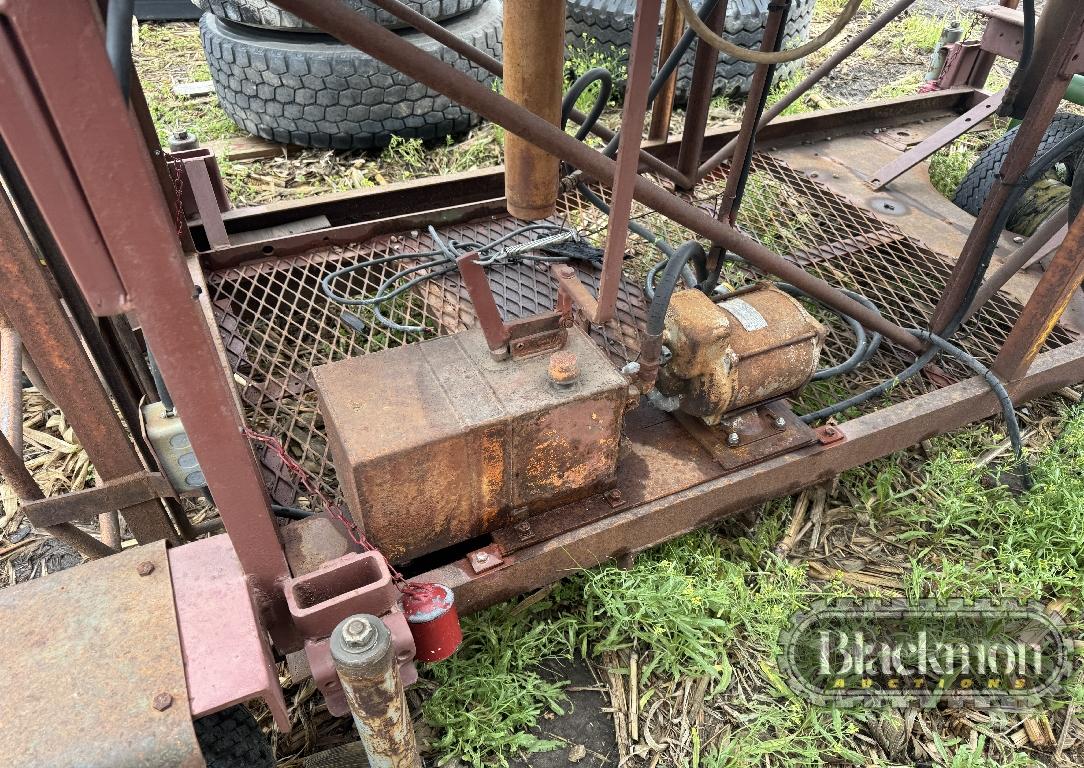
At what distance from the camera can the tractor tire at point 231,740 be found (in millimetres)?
1570

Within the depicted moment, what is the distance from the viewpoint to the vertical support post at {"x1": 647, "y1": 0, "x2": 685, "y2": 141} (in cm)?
356

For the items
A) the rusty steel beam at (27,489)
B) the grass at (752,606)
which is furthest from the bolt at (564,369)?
the rusty steel beam at (27,489)

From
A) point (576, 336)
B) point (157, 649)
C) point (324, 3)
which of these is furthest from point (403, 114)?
point (157, 649)

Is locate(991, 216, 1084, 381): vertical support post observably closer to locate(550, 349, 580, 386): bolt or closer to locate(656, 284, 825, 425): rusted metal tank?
locate(656, 284, 825, 425): rusted metal tank

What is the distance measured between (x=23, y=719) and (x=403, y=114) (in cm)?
395

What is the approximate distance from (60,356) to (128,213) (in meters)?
0.83

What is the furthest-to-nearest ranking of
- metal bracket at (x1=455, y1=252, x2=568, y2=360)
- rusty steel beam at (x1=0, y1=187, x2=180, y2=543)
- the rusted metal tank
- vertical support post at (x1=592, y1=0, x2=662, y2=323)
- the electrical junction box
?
the rusted metal tank < metal bracket at (x1=455, y1=252, x2=568, y2=360) < the electrical junction box < rusty steel beam at (x1=0, y1=187, x2=180, y2=543) < vertical support post at (x1=592, y1=0, x2=662, y2=323)

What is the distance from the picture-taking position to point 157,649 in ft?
4.82

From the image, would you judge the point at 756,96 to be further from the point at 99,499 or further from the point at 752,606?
the point at 99,499

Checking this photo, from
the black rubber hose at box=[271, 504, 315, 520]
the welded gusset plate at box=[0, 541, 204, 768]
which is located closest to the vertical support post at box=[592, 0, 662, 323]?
the black rubber hose at box=[271, 504, 315, 520]

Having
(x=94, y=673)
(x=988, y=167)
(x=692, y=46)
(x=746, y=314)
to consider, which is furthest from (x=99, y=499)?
(x=692, y=46)

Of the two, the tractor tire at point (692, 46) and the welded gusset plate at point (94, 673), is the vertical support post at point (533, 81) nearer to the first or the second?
the welded gusset plate at point (94, 673)

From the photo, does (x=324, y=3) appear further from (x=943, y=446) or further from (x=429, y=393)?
(x=943, y=446)

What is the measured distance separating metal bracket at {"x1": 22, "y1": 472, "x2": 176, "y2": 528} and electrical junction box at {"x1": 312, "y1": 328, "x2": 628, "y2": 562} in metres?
0.51
